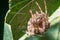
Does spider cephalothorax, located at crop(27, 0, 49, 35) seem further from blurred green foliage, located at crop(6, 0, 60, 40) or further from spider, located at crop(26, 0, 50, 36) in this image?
blurred green foliage, located at crop(6, 0, 60, 40)

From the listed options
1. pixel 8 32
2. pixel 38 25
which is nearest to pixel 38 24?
pixel 38 25

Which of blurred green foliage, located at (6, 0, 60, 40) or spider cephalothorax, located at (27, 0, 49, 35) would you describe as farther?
blurred green foliage, located at (6, 0, 60, 40)

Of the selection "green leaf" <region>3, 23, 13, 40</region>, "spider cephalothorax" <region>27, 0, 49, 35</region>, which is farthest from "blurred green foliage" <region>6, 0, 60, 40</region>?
"spider cephalothorax" <region>27, 0, 49, 35</region>

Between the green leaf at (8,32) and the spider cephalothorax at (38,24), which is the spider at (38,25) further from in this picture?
the green leaf at (8,32)

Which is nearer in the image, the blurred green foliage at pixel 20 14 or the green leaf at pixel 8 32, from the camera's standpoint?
the green leaf at pixel 8 32

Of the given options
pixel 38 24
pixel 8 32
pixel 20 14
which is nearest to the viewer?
pixel 38 24

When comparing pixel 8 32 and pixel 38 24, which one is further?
pixel 8 32

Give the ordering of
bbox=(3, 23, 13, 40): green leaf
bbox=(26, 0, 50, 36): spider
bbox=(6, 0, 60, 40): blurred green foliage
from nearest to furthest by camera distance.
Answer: bbox=(26, 0, 50, 36): spider, bbox=(3, 23, 13, 40): green leaf, bbox=(6, 0, 60, 40): blurred green foliage

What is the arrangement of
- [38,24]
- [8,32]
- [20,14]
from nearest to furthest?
[38,24], [8,32], [20,14]

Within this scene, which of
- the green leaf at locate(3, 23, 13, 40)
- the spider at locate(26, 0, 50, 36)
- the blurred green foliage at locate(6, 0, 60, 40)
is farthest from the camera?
the blurred green foliage at locate(6, 0, 60, 40)

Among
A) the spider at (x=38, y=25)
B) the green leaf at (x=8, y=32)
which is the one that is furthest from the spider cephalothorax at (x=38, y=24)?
the green leaf at (x=8, y=32)

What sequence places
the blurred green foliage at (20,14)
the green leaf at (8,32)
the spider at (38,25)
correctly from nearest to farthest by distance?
the spider at (38,25) < the green leaf at (8,32) < the blurred green foliage at (20,14)

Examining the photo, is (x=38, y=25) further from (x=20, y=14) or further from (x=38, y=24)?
(x=20, y=14)

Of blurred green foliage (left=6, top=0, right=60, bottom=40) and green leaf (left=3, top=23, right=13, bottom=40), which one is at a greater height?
blurred green foliage (left=6, top=0, right=60, bottom=40)
